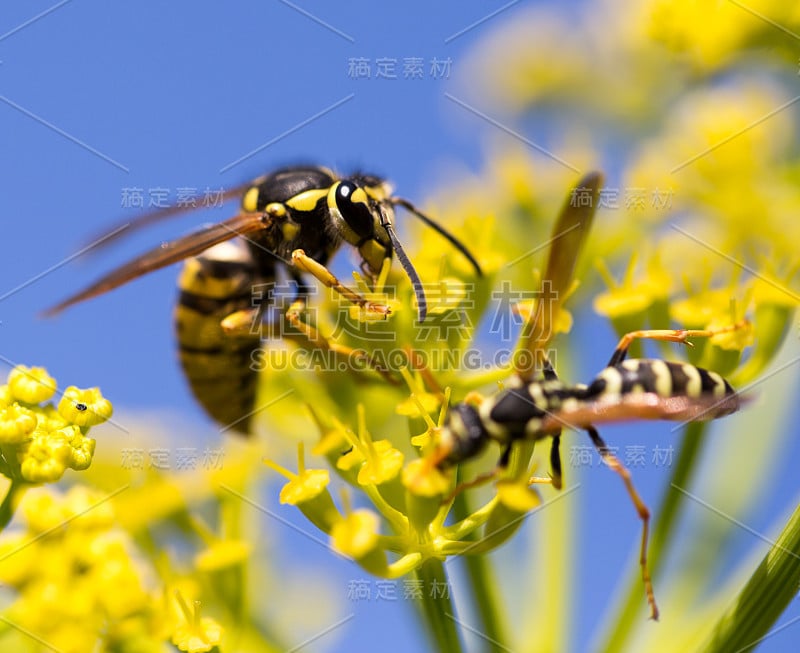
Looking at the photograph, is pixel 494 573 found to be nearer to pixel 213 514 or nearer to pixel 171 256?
pixel 213 514

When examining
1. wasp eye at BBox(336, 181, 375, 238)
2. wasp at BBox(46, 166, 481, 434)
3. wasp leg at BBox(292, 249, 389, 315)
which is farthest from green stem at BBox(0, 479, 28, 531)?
wasp eye at BBox(336, 181, 375, 238)

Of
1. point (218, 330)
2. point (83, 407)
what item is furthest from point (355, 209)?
point (83, 407)

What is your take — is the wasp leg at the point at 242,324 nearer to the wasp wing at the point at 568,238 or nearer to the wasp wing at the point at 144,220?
the wasp wing at the point at 144,220

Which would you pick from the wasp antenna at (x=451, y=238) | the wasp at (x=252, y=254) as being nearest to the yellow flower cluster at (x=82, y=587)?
the wasp at (x=252, y=254)

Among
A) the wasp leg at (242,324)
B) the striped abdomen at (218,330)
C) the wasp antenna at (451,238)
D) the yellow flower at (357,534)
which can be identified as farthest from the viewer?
the striped abdomen at (218,330)

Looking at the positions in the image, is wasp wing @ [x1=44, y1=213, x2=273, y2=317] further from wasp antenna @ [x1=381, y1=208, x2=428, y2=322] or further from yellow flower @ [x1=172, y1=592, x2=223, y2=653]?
yellow flower @ [x1=172, y1=592, x2=223, y2=653]

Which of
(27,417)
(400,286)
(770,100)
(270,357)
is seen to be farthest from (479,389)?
(770,100)

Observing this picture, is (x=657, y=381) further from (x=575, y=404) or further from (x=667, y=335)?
(x=667, y=335)
